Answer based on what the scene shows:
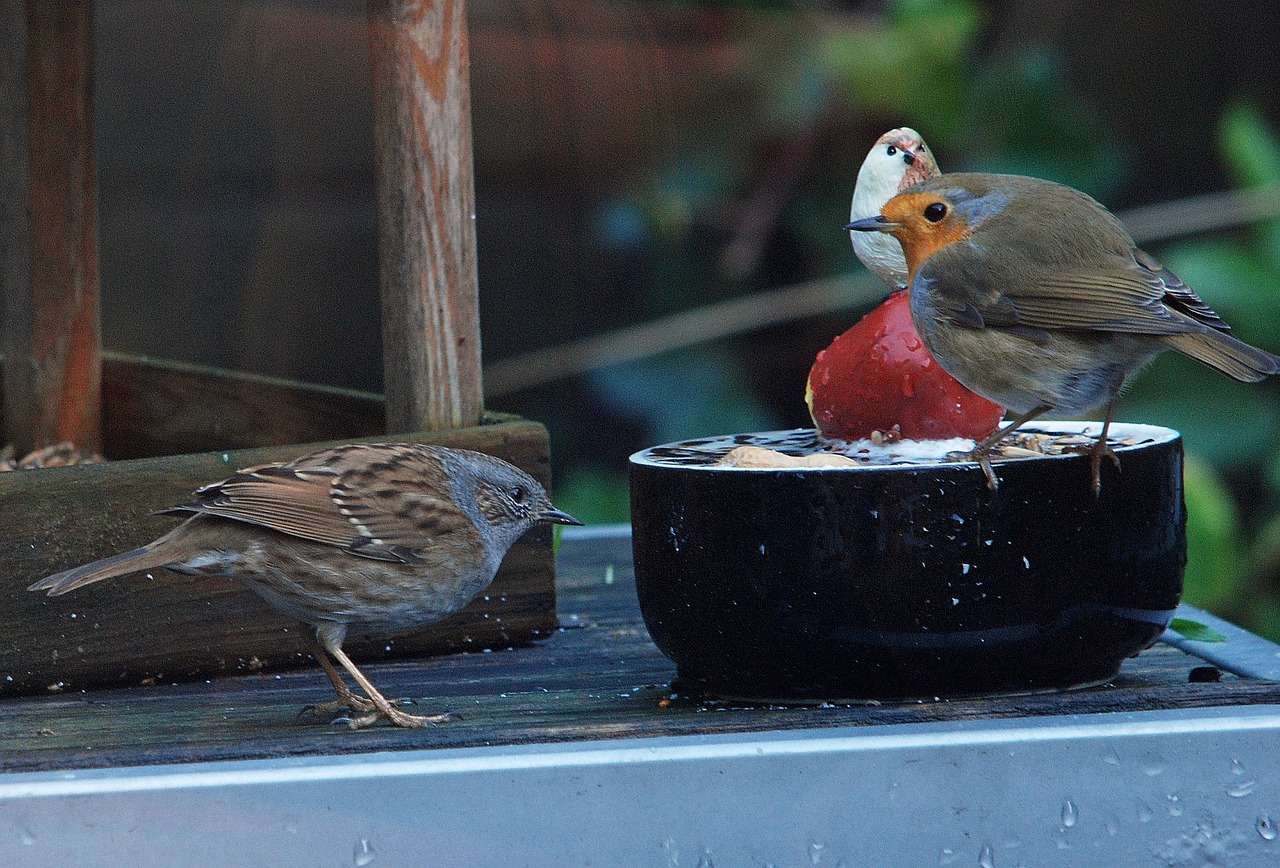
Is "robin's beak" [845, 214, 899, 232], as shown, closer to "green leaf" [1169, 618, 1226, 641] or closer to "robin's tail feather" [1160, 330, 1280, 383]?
"robin's tail feather" [1160, 330, 1280, 383]


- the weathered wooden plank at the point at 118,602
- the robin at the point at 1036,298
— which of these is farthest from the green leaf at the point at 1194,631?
the weathered wooden plank at the point at 118,602

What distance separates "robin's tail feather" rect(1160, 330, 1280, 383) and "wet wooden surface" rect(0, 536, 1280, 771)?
1.29ft

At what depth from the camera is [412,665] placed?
2.49 m

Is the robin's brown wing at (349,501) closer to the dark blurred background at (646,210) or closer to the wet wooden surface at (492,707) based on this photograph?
the wet wooden surface at (492,707)

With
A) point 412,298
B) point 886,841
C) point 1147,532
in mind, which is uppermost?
point 412,298

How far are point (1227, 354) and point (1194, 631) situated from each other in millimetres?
590

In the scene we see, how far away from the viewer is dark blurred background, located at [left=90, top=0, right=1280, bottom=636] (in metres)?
4.98

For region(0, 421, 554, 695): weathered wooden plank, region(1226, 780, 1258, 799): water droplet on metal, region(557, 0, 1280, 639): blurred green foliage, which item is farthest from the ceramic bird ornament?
region(557, 0, 1280, 639): blurred green foliage

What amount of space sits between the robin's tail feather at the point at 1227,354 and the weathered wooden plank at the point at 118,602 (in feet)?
3.78

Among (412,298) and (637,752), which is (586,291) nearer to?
(412,298)

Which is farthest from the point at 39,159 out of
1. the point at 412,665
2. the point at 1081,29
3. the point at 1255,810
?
the point at 1081,29

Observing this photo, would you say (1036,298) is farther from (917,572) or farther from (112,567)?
(112,567)

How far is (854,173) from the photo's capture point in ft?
17.6

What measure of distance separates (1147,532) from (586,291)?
369 centimetres
